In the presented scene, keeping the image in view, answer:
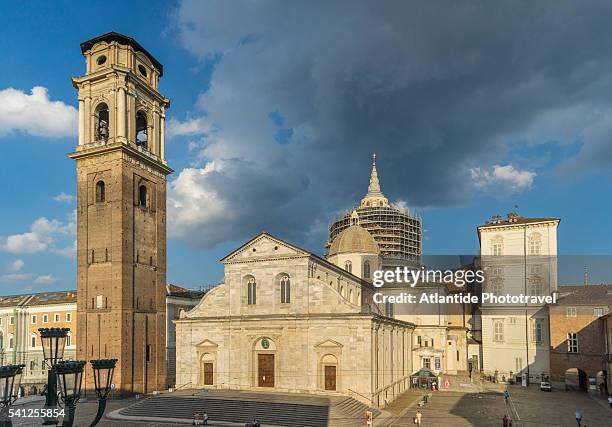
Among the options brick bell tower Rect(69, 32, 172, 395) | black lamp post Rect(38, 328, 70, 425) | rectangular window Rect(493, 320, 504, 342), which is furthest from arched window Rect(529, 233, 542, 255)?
black lamp post Rect(38, 328, 70, 425)

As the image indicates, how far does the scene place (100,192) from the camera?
45.5 metres

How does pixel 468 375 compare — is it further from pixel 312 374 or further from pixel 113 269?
pixel 113 269

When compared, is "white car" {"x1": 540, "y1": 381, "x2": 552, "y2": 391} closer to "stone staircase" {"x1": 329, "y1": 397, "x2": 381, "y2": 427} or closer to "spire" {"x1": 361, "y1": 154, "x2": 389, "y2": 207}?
"stone staircase" {"x1": 329, "y1": 397, "x2": 381, "y2": 427}

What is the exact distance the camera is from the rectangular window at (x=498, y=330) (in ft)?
179

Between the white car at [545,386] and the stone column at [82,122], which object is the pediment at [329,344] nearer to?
the white car at [545,386]

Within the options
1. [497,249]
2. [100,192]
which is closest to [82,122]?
[100,192]

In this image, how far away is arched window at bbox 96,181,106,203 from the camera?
45.2m

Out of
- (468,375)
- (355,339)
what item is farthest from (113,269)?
(468,375)

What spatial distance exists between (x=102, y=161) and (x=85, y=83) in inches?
294

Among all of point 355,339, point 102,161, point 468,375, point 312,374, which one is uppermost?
point 102,161

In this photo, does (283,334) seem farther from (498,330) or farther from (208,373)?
(498,330)

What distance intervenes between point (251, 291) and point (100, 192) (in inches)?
627

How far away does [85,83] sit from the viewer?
46.3 m

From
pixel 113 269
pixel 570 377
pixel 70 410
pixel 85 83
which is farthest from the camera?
pixel 570 377
